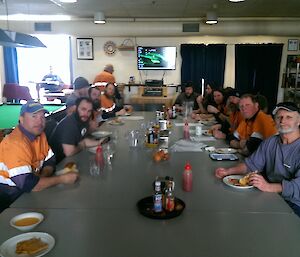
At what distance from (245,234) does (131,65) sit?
6.86m

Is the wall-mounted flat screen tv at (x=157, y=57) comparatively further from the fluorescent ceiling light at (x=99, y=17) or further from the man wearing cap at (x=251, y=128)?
the man wearing cap at (x=251, y=128)

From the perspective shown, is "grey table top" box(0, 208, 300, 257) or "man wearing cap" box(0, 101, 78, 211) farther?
"man wearing cap" box(0, 101, 78, 211)

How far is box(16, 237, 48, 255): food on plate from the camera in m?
1.22

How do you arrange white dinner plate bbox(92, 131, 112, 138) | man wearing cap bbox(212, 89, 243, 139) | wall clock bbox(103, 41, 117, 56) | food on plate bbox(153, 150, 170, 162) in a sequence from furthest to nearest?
wall clock bbox(103, 41, 117, 56), man wearing cap bbox(212, 89, 243, 139), white dinner plate bbox(92, 131, 112, 138), food on plate bbox(153, 150, 170, 162)

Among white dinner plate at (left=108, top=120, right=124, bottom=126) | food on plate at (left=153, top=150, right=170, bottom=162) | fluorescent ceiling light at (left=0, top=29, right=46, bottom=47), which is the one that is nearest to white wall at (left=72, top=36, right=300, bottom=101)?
fluorescent ceiling light at (left=0, top=29, right=46, bottom=47)

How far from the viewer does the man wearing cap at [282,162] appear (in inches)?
72.8

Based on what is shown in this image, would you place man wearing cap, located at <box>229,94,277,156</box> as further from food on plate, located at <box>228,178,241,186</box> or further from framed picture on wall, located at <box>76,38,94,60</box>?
framed picture on wall, located at <box>76,38,94,60</box>

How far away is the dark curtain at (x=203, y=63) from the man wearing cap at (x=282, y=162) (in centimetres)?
563

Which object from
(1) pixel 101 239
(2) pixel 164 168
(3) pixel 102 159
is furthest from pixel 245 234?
(3) pixel 102 159

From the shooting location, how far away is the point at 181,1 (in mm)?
5238

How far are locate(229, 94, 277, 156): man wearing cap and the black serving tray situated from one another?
129 cm

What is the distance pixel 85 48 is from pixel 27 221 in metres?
6.86

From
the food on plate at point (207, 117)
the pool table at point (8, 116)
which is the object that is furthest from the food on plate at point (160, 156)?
the pool table at point (8, 116)

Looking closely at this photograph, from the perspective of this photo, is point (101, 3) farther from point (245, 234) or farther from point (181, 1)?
point (245, 234)
